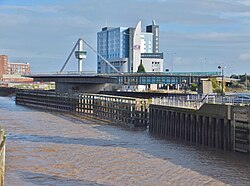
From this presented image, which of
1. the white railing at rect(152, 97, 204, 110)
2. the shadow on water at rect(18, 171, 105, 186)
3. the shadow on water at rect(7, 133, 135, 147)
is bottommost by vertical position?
the shadow on water at rect(18, 171, 105, 186)

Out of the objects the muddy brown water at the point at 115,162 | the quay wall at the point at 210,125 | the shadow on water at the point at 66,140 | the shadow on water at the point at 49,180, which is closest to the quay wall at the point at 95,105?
the quay wall at the point at 210,125

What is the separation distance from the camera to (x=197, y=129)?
48.9m

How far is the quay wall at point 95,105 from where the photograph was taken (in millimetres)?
72000

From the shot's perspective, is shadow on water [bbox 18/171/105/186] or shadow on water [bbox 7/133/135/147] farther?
shadow on water [bbox 7/133/135/147]

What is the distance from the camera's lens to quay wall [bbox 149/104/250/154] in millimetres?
41219

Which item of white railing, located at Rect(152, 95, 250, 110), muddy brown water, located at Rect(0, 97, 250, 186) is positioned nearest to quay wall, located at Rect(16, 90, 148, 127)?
white railing, located at Rect(152, 95, 250, 110)

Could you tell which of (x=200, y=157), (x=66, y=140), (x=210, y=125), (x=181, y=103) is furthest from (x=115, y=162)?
(x=181, y=103)

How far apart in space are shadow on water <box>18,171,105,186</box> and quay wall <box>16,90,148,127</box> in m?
37.2

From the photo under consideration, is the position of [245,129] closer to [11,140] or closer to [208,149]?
[208,149]

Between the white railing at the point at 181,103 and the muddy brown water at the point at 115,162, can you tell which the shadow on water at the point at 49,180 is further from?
the white railing at the point at 181,103

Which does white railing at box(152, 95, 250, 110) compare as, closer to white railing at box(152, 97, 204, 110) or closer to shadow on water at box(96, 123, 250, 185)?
white railing at box(152, 97, 204, 110)

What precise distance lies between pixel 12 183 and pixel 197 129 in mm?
23442

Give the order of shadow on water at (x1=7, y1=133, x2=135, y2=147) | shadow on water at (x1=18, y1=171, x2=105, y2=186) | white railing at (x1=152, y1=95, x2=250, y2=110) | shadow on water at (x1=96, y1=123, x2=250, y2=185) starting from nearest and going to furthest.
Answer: shadow on water at (x1=18, y1=171, x2=105, y2=186) → shadow on water at (x1=96, y1=123, x2=250, y2=185) → white railing at (x1=152, y1=95, x2=250, y2=110) → shadow on water at (x1=7, y1=133, x2=135, y2=147)

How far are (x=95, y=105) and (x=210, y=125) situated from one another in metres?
49.8
